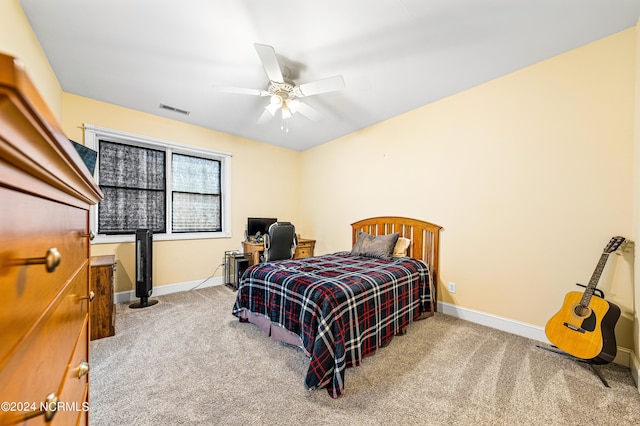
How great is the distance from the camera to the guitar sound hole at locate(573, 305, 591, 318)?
78.1 inches

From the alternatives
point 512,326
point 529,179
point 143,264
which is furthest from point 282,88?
point 512,326

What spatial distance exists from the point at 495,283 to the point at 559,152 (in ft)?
4.69

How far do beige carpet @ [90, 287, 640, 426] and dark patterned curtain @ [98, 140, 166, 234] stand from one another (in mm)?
1718

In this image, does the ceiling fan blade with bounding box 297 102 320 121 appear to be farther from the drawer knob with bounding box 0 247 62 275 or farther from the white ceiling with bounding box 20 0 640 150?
the drawer knob with bounding box 0 247 62 275

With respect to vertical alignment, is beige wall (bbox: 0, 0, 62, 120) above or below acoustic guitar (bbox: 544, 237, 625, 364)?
above

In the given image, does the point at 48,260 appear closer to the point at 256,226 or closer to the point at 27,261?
the point at 27,261

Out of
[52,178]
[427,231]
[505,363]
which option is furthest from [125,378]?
[427,231]

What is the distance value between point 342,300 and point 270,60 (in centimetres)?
201

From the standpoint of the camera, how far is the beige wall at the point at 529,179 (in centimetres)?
213

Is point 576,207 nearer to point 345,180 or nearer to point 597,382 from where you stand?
point 597,382

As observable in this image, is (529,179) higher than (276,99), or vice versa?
(276,99)

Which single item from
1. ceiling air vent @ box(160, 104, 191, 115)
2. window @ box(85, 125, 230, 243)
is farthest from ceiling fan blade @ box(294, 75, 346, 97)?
window @ box(85, 125, 230, 243)

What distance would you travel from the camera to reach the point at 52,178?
50 centimetres

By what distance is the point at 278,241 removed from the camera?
11.7 feet
